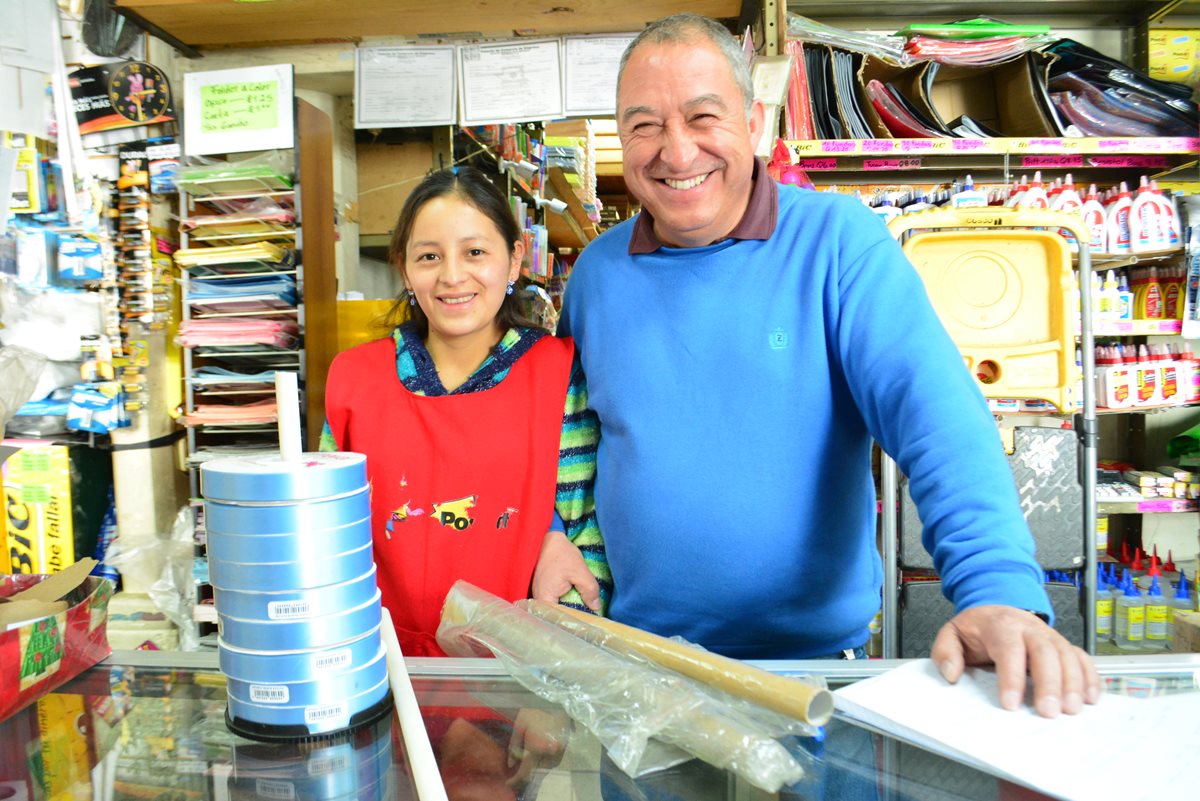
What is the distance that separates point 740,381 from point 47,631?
0.95 m

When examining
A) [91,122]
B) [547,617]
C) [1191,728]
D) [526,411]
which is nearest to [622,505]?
[526,411]

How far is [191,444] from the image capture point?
98.6 inches

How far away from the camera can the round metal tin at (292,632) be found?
65cm

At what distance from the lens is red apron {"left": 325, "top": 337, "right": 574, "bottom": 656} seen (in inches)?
55.2

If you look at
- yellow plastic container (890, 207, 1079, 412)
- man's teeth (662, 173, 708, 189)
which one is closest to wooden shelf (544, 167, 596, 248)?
yellow plastic container (890, 207, 1079, 412)

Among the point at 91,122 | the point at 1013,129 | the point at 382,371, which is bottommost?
the point at 382,371

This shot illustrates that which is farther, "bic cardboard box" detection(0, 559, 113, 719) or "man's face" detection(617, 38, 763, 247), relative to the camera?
"man's face" detection(617, 38, 763, 247)

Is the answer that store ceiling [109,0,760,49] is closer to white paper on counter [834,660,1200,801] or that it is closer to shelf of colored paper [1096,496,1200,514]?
white paper on counter [834,660,1200,801]

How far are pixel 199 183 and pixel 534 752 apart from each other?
2.29 metres

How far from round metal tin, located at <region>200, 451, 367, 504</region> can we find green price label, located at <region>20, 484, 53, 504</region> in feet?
7.30

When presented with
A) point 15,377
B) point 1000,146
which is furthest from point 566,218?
Result: point 15,377

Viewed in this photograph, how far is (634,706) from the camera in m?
0.67

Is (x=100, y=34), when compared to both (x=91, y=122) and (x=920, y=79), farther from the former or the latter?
(x=920, y=79)

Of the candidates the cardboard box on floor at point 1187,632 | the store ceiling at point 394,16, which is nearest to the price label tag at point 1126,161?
the store ceiling at point 394,16
